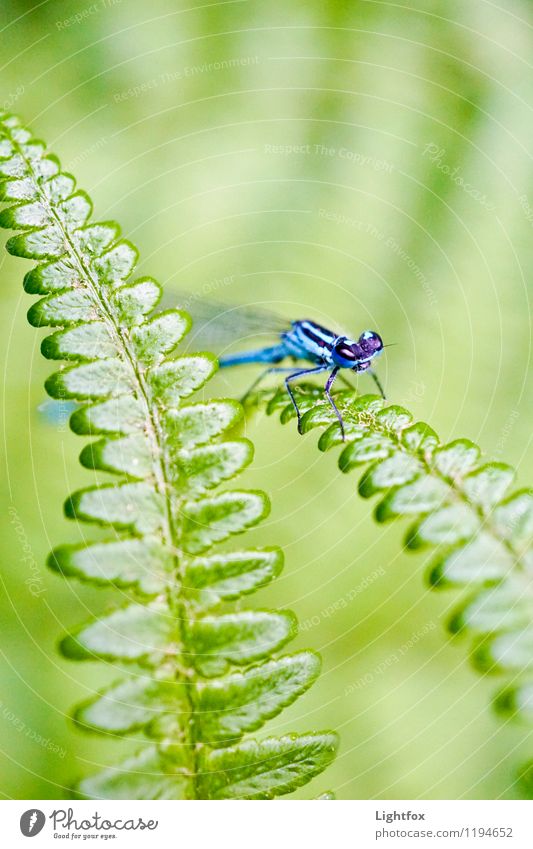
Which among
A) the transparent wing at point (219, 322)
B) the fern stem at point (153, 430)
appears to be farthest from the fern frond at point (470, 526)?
the transparent wing at point (219, 322)

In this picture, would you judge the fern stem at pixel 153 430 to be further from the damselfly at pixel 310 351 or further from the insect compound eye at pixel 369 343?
the insect compound eye at pixel 369 343

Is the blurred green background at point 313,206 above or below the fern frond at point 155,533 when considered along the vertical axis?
above

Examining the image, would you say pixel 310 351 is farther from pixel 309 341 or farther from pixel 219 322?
pixel 219 322
